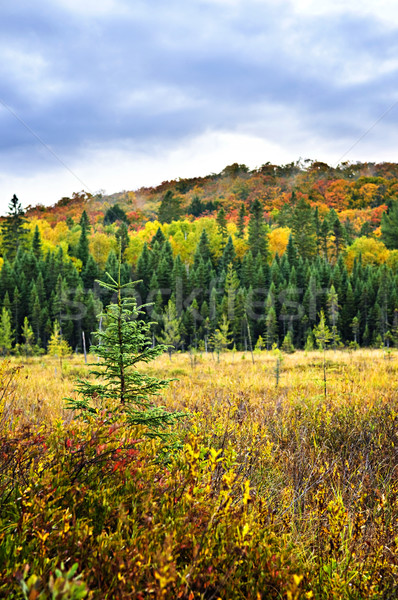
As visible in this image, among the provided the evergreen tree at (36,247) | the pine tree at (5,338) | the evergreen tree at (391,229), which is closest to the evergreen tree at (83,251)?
the evergreen tree at (36,247)

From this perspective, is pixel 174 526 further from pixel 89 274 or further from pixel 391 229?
pixel 391 229

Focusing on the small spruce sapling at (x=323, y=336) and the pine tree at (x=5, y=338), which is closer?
the small spruce sapling at (x=323, y=336)

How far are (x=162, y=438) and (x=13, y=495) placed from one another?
73.2 inches

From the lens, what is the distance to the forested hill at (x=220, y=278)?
5634cm

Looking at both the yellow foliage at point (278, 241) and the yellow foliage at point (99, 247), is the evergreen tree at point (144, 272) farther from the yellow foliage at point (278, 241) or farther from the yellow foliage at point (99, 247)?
the yellow foliage at point (278, 241)

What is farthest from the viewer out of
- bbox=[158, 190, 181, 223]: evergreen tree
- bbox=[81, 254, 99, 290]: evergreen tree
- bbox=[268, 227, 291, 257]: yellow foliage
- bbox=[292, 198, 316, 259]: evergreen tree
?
bbox=[158, 190, 181, 223]: evergreen tree

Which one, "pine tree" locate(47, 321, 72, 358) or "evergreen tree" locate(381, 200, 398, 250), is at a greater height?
"evergreen tree" locate(381, 200, 398, 250)

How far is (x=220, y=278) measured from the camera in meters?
69.0

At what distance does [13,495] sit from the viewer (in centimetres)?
222

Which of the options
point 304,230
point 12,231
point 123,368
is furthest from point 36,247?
point 123,368

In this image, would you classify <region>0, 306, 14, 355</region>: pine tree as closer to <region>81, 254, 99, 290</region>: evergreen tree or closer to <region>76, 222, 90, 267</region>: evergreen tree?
<region>81, 254, 99, 290</region>: evergreen tree

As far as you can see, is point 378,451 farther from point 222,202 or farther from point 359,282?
point 222,202

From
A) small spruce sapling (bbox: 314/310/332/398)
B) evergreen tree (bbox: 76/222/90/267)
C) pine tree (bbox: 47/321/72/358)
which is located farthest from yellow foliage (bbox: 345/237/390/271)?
pine tree (bbox: 47/321/72/358)

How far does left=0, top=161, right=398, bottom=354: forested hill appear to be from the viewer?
2218 inches
